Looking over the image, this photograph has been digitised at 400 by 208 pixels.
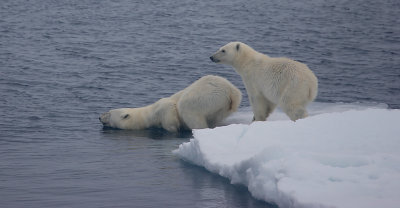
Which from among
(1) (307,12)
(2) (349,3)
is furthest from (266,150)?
(2) (349,3)

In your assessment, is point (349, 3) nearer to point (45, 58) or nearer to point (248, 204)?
point (45, 58)

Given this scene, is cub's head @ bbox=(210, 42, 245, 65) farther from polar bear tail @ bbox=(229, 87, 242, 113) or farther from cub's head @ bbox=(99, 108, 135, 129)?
cub's head @ bbox=(99, 108, 135, 129)

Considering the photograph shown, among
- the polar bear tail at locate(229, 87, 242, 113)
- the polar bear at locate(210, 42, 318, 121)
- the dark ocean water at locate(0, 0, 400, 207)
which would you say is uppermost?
the polar bear at locate(210, 42, 318, 121)

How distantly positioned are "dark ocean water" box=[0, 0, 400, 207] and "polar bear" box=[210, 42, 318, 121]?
3.78 feet

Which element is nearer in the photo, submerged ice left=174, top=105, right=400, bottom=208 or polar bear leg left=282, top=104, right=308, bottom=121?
submerged ice left=174, top=105, right=400, bottom=208

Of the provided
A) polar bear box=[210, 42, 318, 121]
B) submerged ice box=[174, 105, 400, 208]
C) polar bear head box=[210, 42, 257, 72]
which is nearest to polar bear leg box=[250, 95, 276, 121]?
polar bear box=[210, 42, 318, 121]

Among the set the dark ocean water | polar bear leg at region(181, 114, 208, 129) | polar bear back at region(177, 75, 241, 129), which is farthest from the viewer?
polar bear leg at region(181, 114, 208, 129)

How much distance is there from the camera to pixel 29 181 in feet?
20.6

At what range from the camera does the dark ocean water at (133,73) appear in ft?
19.9

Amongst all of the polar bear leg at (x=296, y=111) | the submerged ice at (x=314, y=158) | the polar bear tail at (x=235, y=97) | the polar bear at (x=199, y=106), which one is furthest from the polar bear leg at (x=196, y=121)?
the submerged ice at (x=314, y=158)

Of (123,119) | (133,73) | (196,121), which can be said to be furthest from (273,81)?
(133,73)

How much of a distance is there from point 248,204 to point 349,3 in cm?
3450

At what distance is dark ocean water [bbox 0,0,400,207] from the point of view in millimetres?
6074

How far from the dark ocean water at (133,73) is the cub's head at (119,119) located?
18 centimetres
